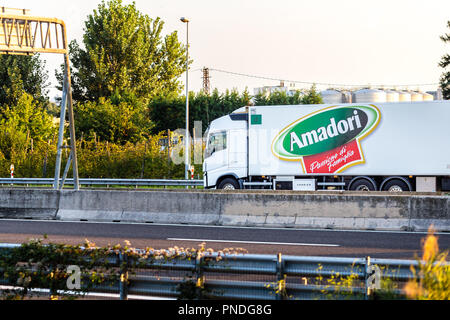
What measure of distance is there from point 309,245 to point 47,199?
347 inches

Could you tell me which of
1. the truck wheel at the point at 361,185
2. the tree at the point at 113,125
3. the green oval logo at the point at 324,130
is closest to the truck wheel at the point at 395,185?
the truck wheel at the point at 361,185

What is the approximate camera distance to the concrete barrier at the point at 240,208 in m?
14.1

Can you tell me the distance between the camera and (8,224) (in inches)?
623

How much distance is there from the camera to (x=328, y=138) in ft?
72.9

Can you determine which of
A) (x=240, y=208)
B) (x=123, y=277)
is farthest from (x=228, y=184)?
(x=123, y=277)

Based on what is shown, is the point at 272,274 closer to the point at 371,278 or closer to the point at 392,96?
the point at 371,278

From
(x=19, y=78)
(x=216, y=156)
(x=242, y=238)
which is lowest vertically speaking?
(x=242, y=238)

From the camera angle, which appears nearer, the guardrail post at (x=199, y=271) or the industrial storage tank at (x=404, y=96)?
the guardrail post at (x=199, y=271)

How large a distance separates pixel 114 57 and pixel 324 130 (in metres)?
41.3

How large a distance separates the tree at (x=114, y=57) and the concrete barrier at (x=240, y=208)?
136ft

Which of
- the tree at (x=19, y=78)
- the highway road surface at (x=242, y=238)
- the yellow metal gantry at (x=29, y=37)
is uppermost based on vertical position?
the tree at (x=19, y=78)

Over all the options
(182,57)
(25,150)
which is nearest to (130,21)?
(182,57)

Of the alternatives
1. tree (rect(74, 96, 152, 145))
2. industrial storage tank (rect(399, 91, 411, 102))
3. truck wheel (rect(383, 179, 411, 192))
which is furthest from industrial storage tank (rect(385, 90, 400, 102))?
truck wheel (rect(383, 179, 411, 192))

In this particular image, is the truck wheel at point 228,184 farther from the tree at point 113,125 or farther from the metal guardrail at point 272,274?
the tree at point 113,125
